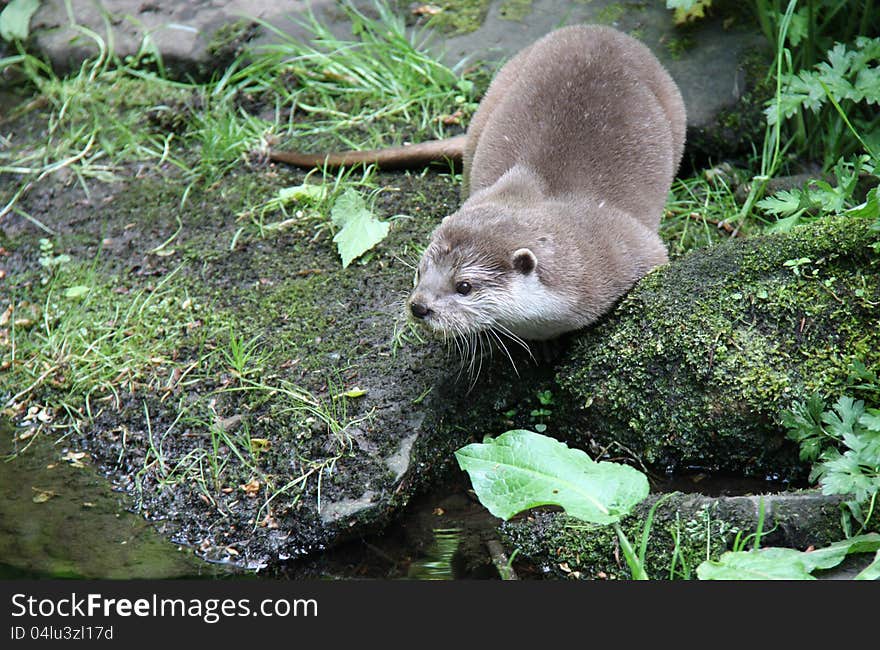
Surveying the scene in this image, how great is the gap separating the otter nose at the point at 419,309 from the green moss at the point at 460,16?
249cm

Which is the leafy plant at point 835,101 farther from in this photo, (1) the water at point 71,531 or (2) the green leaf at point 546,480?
(1) the water at point 71,531

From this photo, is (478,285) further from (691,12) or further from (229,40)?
(229,40)

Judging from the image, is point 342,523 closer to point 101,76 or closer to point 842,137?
point 842,137

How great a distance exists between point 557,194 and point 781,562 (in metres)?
1.63

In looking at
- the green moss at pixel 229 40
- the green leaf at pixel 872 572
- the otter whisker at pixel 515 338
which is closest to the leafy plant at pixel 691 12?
the otter whisker at pixel 515 338

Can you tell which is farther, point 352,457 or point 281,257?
point 281,257

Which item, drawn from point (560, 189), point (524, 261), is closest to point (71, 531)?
point (524, 261)

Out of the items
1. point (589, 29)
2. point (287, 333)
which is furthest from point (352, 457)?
point (589, 29)

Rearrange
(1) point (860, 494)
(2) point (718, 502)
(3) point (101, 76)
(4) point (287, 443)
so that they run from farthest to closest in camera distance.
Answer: (3) point (101, 76) → (4) point (287, 443) → (2) point (718, 502) → (1) point (860, 494)

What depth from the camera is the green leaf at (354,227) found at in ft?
13.6

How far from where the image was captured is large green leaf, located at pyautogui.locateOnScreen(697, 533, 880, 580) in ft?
8.39

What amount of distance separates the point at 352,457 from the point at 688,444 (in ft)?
3.63

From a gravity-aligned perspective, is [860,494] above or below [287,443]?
above

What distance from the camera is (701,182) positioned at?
4.61 m
